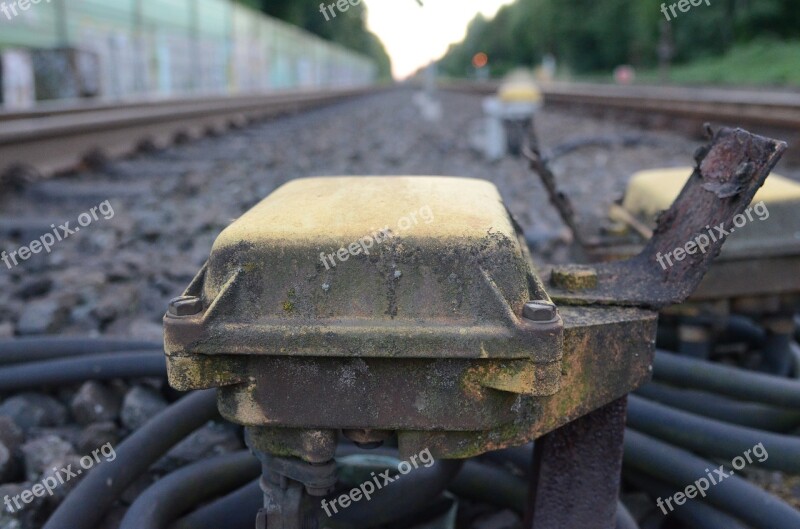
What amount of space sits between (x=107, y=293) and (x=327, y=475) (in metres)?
2.16

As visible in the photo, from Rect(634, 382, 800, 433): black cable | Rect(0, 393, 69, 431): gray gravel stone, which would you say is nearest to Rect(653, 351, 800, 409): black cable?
Rect(634, 382, 800, 433): black cable

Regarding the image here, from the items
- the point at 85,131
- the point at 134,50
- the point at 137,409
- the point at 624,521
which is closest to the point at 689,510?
the point at 624,521

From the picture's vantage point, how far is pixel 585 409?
126 centimetres

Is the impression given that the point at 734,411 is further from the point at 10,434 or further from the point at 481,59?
the point at 481,59

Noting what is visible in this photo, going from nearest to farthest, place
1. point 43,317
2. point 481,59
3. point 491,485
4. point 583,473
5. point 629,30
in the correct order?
point 583,473, point 491,485, point 43,317, point 629,30, point 481,59

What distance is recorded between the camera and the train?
12.1m

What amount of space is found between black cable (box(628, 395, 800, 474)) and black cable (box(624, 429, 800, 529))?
31mm

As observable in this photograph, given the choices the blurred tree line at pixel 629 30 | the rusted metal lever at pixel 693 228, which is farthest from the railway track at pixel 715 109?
the blurred tree line at pixel 629 30

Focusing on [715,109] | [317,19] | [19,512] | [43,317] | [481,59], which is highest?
[317,19]

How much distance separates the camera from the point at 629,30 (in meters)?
49.3

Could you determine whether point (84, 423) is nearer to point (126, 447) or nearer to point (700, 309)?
point (126, 447)

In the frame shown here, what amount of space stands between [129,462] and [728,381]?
147 centimetres

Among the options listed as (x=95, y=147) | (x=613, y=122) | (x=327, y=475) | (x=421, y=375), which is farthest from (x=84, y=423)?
(x=613, y=122)

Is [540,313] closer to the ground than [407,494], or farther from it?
farther from it
